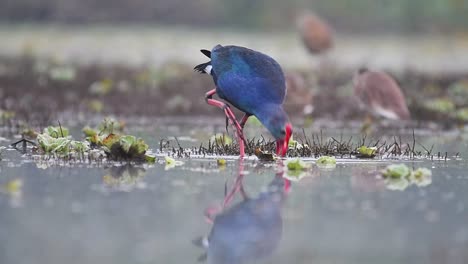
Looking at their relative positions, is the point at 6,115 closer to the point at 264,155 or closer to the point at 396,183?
the point at 264,155

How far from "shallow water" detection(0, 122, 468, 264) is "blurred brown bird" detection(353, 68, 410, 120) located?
4.20 meters

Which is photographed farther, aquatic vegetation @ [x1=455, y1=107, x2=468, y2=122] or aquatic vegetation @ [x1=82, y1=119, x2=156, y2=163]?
aquatic vegetation @ [x1=455, y1=107, x2=468, y2=122]

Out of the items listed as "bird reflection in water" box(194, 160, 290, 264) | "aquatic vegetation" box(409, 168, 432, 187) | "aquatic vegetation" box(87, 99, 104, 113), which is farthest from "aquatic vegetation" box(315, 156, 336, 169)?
"aquatic vegetation" box(87, 99, 104, 113)

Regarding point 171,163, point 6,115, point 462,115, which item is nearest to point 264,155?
point 171,163

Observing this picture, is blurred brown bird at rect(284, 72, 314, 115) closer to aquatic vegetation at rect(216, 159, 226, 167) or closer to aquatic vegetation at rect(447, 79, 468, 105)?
aquatic vegetation at rect(447, 79, 468, 105)

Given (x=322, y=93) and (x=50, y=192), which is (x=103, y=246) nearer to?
(x=50, y=192)

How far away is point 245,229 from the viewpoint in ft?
21.8

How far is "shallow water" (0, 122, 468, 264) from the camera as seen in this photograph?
20.0ft

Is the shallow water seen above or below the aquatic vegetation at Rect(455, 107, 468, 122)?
below

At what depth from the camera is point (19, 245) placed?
6.14m

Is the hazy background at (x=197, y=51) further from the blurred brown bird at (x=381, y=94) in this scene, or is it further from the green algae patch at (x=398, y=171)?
the green algae patch at (x=398, y=171)

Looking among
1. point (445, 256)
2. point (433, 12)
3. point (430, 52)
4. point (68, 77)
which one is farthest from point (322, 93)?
point (445, 256)

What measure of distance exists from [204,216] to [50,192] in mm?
1177

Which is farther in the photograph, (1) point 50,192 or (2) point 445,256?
(1) point 50,192
